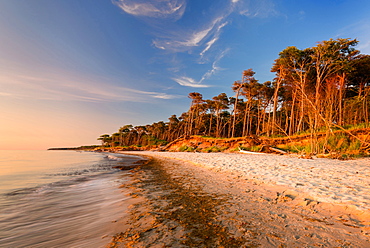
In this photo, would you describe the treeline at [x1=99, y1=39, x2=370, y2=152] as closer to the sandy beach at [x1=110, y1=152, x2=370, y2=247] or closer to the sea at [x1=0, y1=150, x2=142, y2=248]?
the sandy beach at [x1=110, y1=152, x2=370, y2=247]

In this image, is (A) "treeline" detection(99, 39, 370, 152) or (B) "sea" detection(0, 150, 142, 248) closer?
(B) "sea" detection(0, 150, 142, 248)

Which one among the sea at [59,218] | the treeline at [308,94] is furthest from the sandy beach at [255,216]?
the treeline at [308,94]

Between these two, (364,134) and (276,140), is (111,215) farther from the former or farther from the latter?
(276,140)

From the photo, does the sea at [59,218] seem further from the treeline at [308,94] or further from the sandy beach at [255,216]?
the treeline at [308,94]

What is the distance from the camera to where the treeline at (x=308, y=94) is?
12.2 meters

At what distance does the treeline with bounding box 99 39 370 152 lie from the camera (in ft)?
39.9

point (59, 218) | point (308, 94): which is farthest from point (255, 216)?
point (308, 94)

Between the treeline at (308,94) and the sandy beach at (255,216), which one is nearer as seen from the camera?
the sandy beach at (255,216)

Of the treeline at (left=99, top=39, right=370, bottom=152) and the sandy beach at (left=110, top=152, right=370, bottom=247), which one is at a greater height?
the treeline at (left=99, top=39, right=370, bottom=152)

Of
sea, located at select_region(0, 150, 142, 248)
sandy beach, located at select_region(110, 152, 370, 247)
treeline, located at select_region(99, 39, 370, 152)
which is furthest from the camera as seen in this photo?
treeline, located at select_region(99, 39, 370, 152)

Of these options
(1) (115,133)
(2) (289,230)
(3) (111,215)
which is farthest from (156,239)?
(1) (115,133)

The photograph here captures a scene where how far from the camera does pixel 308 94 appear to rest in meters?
14.1

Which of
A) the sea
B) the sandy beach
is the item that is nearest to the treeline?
the sandy beach

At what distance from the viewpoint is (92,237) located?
239 centimetres
